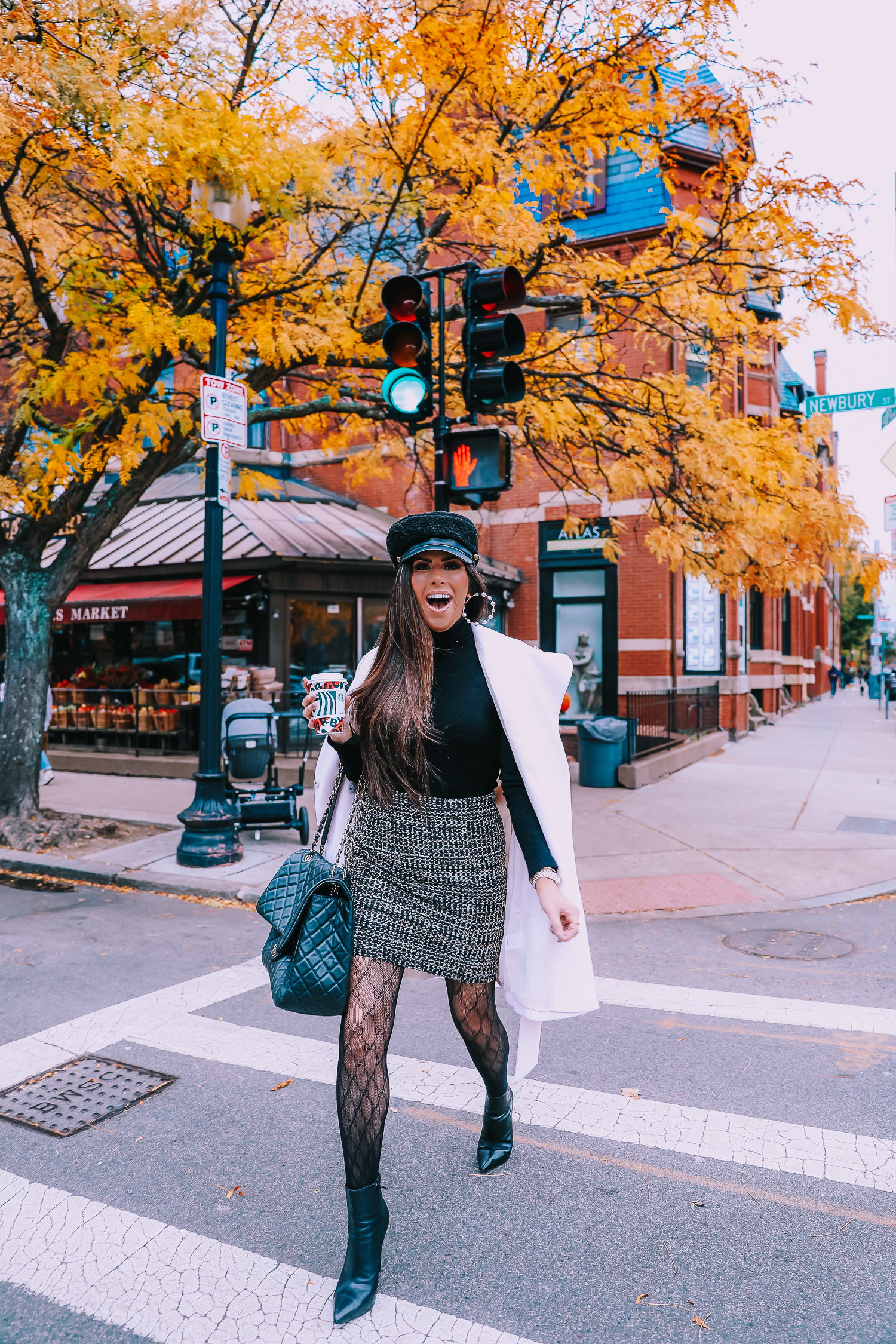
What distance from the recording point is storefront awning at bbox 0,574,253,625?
14.4 metres

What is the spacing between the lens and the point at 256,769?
9.41 metres

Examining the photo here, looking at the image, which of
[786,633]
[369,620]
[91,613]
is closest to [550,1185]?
[369,620]

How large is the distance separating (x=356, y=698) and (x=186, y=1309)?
175cm

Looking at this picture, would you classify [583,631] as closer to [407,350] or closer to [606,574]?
[606,574]

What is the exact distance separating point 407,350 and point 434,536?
444cm

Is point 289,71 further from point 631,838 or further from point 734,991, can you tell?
point 734,991

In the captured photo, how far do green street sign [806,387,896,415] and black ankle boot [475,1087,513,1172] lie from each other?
918cm

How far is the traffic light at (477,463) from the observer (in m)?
6.73

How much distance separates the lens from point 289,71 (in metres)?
8.73

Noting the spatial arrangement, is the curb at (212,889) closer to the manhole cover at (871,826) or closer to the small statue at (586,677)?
the manhole cover at (871,826)

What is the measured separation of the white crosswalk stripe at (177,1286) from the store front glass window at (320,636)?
38.7 ft

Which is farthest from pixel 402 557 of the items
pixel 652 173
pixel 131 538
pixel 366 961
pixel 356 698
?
pixel 652 173

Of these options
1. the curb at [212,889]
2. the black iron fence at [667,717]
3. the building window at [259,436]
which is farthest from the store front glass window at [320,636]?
the curb at [212,889]

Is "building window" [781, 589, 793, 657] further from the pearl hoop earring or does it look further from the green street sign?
the pearl hoop earring
